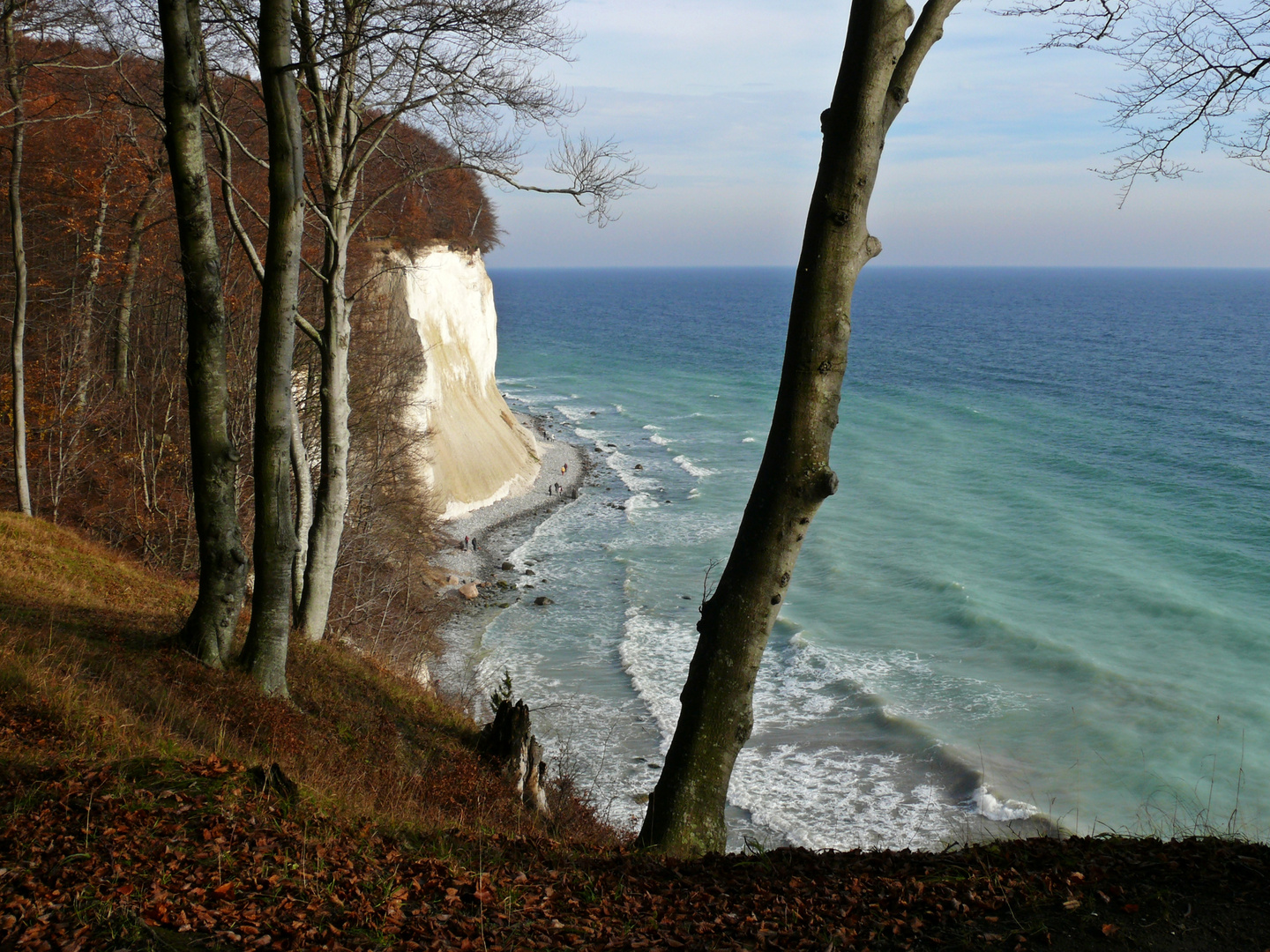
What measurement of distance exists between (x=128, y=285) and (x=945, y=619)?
74.0 feet

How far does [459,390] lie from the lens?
3753cm

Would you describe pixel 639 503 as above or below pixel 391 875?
below

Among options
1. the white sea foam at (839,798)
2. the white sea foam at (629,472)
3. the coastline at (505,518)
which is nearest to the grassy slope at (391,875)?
the white sea foam at (839,798)

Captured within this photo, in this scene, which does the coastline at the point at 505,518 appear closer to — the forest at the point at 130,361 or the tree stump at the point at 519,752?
the forest at the point at 130,361

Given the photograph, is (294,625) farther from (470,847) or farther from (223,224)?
(223,224)

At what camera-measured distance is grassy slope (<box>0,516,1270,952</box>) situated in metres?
3.60

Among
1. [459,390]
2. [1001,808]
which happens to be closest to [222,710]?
[1001,808]

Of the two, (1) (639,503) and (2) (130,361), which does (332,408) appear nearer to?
(2) (130,361)

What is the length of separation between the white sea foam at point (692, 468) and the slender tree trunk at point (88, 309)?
92.0 ft

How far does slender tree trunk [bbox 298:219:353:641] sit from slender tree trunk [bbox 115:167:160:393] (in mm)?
11576

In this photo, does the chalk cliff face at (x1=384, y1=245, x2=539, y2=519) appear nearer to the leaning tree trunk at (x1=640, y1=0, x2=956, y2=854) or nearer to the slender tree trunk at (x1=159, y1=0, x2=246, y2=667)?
the slender tree trunk at (x1=159, y1=0, x2=246, y2=667)

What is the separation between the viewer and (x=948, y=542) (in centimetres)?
3098

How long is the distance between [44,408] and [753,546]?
17757 millimetres

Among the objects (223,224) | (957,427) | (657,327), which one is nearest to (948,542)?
(957,427)
